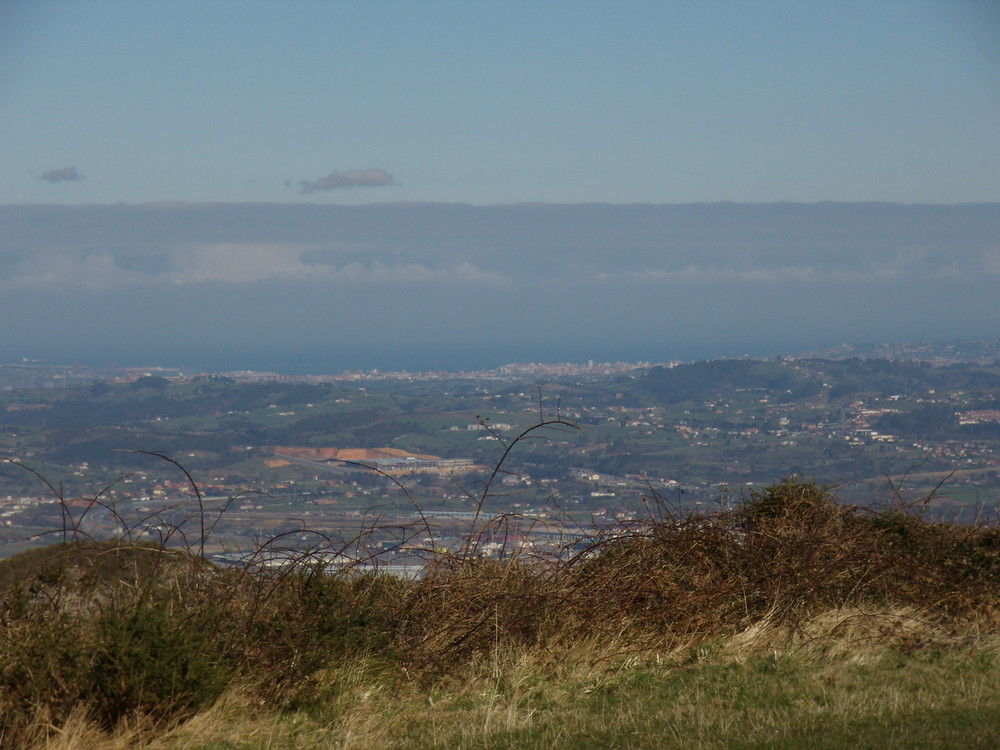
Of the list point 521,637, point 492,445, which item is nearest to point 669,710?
point 521,637

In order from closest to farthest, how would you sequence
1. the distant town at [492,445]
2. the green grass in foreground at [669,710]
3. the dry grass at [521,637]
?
the green grass in foreground at [669,710], the dry grass at [521,637], the distant town at [492,445]

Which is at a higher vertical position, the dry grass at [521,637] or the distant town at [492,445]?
the dry grass at [521,637]

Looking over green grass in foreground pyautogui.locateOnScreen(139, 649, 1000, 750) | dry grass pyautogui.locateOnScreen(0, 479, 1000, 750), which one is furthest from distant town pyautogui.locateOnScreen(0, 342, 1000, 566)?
green grass in foreground pyautogui.locateOnScreen(139, 649, 1000, 750)

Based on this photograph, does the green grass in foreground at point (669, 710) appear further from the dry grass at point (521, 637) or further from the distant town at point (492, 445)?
the distant town at point (492, 445)

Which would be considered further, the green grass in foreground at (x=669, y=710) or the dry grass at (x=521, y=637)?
the dry grass at (x=521, y=637)

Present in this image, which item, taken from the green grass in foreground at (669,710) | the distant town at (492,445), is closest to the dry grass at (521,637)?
the green grass in foreground at (669,710)

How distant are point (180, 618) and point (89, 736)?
0.76m

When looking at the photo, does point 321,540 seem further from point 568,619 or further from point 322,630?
point 568,619

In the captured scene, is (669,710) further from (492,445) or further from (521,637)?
(492,445)

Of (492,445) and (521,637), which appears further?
(492,445)

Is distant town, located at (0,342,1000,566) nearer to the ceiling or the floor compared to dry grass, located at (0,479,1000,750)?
nearer to the floor

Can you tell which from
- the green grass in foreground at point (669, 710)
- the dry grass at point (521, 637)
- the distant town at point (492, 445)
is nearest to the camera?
the green grass in foreground at point (669, 710)

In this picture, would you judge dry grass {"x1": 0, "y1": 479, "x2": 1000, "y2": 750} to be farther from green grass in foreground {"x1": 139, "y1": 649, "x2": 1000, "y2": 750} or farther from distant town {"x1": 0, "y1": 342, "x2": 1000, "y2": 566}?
distant town {"x1": 0, "y1": 342, "x2": 1000, "y2": 566}

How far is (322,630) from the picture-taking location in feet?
20.1
